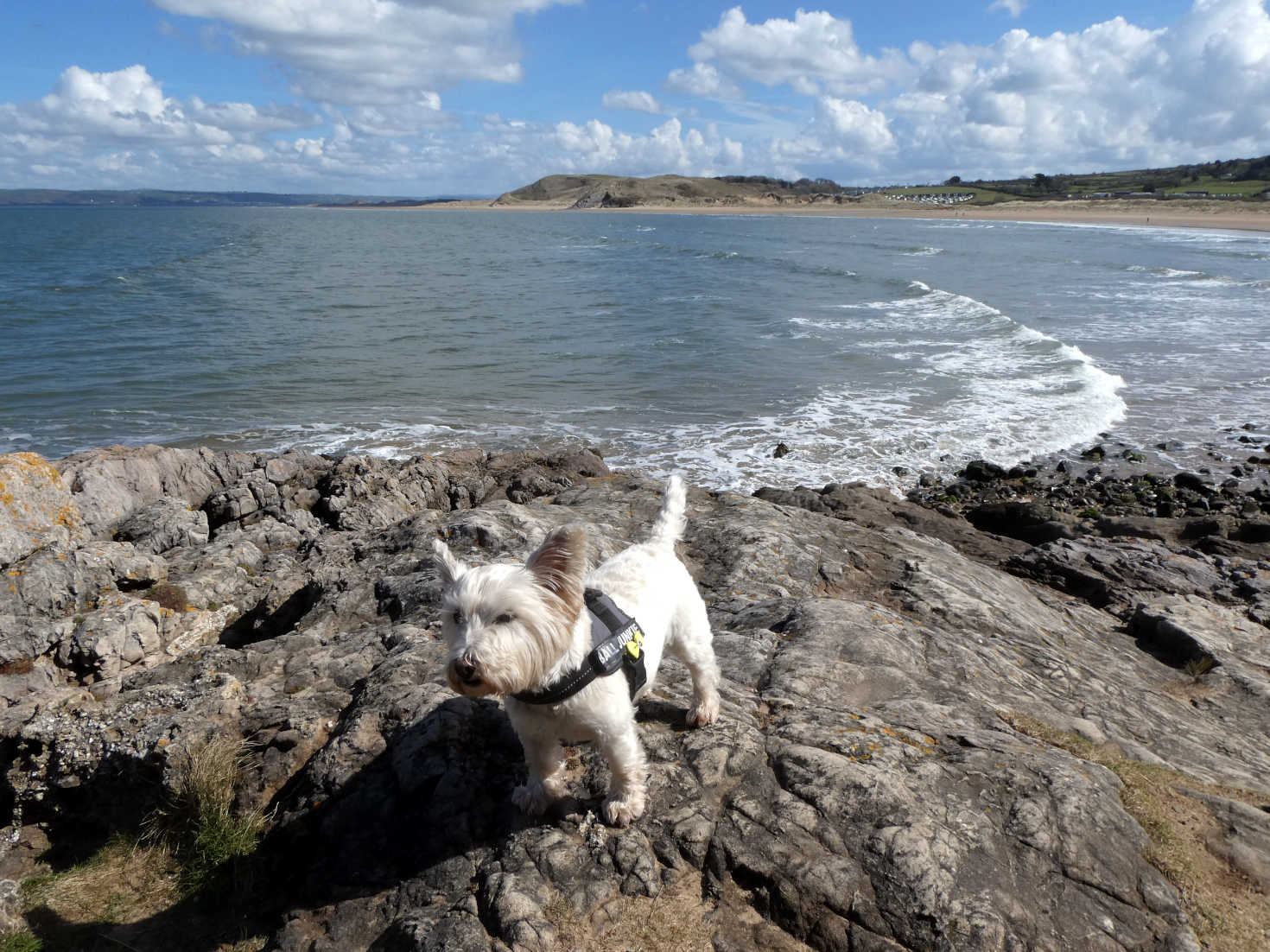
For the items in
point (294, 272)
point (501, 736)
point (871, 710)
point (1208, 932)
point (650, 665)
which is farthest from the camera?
point (294, 272)

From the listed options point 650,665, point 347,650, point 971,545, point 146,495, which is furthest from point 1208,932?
point 146,495

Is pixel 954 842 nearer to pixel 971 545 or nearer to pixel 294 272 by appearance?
pixel 971 545

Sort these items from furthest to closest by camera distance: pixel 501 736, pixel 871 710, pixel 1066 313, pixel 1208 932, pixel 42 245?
1. pixel 42 245
2. pixel 1066 313
3. pixel 871 710
4. pixel 501 736
5. pixel 1208 932

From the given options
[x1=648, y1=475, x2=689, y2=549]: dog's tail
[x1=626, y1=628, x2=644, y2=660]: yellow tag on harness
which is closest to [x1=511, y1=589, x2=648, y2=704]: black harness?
[x1=626, y1=628, x2=644, y2=660]: yellow tag on harness

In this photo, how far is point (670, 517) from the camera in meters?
4.86

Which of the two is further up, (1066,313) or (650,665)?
(650,665)

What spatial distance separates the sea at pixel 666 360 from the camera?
18453mm

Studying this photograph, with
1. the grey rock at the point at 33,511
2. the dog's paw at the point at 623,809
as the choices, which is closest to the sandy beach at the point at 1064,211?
the dog's paw at the point at 623,809

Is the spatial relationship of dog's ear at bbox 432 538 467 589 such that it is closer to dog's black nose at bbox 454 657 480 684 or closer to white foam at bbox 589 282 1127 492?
dog's black nose at bbox 454 657 480 684

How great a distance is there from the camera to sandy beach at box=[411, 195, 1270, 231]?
94.6 m

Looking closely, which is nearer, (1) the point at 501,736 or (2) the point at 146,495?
(1) the point at 501,736

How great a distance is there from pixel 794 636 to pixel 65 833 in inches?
Answer: 194

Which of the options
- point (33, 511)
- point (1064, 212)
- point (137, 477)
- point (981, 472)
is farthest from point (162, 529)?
point (1064, 212)

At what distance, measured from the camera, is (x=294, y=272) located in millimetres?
54000
